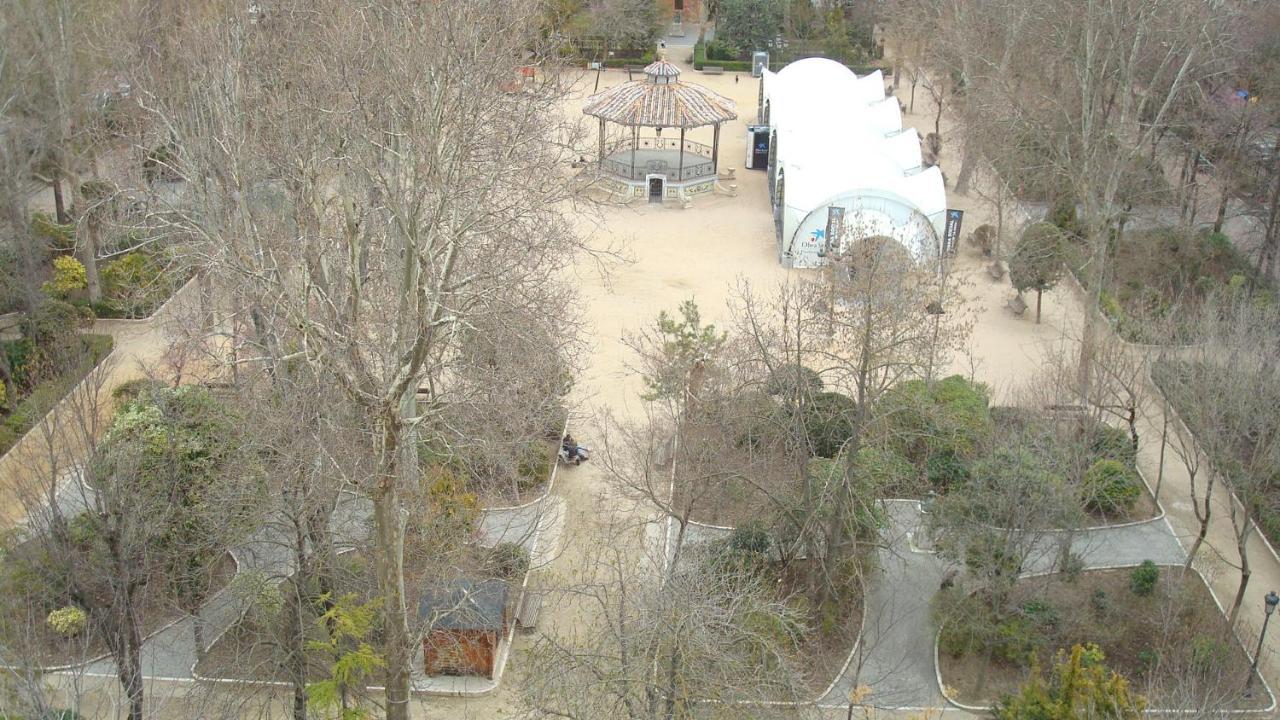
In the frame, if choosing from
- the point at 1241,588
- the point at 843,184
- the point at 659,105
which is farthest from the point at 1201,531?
the point at 659,105

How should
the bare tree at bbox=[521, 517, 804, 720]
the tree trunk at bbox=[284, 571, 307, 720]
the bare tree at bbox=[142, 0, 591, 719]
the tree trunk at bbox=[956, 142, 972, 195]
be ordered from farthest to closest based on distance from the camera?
1. the tree trunk at bbox=[956, 142, 972, 195]
2. the tree trunk at bbox=[284, 571, 307, 720]
3. the bare tree at bbox=[142, 0, 591, 719]
4. the bare tree at bbox=[521, 517, 804, 720]

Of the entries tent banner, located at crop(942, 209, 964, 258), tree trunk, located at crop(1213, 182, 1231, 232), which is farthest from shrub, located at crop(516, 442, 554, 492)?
tree trunk, located at crop(1213, 182, 1231, 232)

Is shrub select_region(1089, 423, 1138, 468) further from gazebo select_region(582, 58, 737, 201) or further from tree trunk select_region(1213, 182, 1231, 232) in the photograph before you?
gazebo select_region(582, 58, 737, 201)

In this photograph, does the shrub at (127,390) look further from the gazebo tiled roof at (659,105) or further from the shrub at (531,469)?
the gazebo tiled roof at (659,105)

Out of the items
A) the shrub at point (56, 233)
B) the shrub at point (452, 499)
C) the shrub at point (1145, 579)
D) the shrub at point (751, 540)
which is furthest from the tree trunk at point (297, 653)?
the shrub at point (56, 233)

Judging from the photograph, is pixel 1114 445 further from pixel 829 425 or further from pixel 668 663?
pixel 668 663

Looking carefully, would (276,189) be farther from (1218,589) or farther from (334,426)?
(1218,589)
